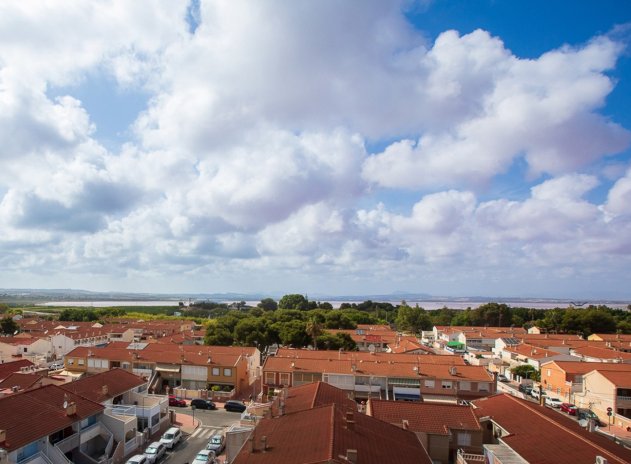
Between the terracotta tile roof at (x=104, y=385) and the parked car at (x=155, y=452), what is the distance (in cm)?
626

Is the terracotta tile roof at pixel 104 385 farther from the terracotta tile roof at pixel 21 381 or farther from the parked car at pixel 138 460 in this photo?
the parked car at pixel 138 460

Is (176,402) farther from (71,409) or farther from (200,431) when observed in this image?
(71,409)

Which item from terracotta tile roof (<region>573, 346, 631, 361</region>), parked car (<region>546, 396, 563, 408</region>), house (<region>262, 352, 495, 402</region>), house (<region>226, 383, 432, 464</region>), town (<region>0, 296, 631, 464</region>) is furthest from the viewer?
terracotta tile roof (<region>573, 346, 631, 361</region>)

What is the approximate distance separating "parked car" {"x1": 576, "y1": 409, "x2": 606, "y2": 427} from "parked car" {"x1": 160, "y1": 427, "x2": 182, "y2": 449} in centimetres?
3987

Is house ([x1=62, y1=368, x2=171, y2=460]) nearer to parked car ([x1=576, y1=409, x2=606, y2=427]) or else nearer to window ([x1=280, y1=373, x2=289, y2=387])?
window ([x1=280, y1=373, x2=289, y2=387])

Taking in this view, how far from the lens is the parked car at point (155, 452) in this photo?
3088 centimetres

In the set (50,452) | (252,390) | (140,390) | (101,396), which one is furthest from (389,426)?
(252,390)

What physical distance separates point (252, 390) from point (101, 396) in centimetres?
2187

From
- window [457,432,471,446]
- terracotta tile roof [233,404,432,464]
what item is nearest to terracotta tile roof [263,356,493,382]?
window [457,432,471,446]

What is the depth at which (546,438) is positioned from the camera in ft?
82.9

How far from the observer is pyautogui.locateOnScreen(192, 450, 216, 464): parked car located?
97.3 ft

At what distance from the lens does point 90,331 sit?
90.4 meters

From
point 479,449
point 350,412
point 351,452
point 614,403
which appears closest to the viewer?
point 351,452

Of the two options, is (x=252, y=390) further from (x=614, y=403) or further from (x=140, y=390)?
(x=614, y=403)
